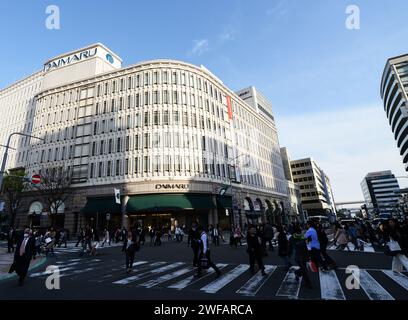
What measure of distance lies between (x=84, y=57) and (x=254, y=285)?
51153 millimetres

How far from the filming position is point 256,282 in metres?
7.96

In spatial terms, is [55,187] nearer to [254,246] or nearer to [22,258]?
[22,258]

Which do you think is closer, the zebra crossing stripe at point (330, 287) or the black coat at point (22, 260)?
the zebra crossing stripe at point (330, 287)

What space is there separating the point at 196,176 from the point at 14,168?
38787mm

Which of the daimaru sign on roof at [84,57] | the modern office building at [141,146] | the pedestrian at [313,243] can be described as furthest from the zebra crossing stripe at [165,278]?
the daimaru sign on roof at [84,57]

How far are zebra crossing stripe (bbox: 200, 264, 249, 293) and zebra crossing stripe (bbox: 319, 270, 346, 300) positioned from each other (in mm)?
2957

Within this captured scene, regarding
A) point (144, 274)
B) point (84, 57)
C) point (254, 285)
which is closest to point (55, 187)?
point (84, 57)

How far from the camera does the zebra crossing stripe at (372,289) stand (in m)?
6.02

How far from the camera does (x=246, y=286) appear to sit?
295 inches

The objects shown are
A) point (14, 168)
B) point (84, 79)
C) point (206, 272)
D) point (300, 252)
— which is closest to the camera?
point (300, 252)

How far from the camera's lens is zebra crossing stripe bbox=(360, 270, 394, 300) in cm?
602

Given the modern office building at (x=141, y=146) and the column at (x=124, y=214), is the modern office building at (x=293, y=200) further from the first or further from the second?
the column at (x=124, y=214)
